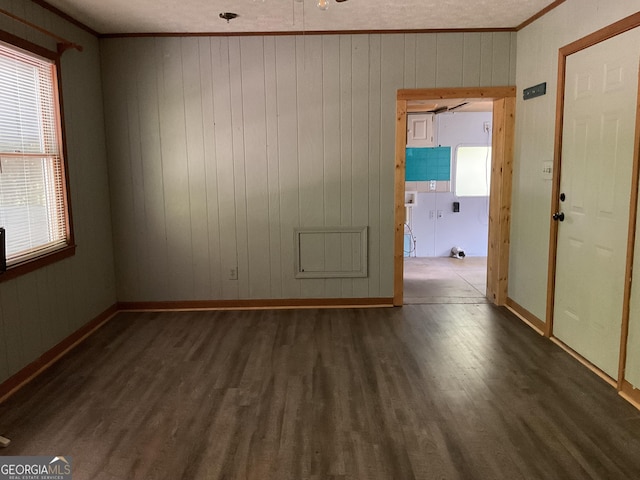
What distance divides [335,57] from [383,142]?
0.90 metres

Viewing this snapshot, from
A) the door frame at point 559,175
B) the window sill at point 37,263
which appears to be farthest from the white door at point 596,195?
the window sill at point 37,263

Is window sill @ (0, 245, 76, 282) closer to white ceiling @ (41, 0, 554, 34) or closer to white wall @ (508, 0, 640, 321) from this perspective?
white ceiling @ (41, 0, 554, 34)

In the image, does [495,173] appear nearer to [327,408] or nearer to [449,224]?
[449,224]

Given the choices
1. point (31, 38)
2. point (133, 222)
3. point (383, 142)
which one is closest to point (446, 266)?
point (383, 142)

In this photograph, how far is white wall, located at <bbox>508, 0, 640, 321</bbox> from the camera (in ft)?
11.6

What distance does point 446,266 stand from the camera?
668 cm

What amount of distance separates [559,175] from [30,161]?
12.6ft

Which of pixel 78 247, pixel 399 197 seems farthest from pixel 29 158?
pixel 399 197

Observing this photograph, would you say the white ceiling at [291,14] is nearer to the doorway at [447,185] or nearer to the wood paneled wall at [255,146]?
the wood paneled wall at [255,146]

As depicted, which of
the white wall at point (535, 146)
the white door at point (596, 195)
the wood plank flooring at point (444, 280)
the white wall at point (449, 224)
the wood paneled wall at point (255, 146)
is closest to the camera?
the white door at point (596, 195)

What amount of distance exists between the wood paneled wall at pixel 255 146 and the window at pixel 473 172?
316 cm

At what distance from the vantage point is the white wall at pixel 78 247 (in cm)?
310

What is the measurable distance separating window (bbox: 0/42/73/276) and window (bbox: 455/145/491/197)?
5701 millimetres

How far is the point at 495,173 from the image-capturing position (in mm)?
4703
